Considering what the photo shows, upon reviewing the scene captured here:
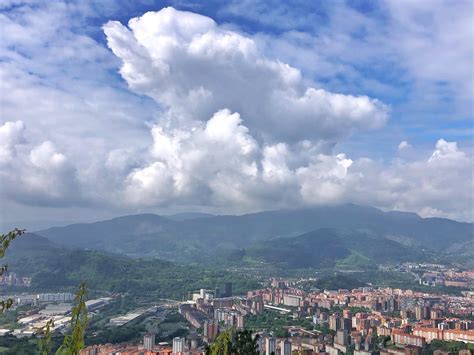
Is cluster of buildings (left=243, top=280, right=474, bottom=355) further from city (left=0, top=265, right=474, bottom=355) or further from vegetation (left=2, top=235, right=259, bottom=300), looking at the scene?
vegetation (left=2, top=235, right=259, bottom=300)

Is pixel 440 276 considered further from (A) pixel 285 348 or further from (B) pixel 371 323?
(A) pixel 285 348

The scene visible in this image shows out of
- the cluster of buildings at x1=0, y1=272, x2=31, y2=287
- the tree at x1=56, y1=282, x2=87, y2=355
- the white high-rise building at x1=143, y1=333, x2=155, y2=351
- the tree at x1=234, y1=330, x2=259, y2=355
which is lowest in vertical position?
the white high-rise building at x1=143, y1=333, x2=155, y2=351

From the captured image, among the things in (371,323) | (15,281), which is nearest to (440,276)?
(371,323)

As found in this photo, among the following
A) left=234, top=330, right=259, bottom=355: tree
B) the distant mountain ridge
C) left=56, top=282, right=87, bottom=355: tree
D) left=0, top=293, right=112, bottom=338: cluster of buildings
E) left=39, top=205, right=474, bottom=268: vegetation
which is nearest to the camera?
left=56, top=282, right=87, bottom=355: tree

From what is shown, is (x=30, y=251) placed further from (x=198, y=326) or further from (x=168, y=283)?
(x=198, y=326)

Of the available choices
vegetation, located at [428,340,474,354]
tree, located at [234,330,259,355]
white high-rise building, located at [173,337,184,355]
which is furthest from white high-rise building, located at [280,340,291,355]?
tree, located at [234,330,259,355]

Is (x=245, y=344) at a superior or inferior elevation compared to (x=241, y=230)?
inferior

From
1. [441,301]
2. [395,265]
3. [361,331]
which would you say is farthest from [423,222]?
[361,331]

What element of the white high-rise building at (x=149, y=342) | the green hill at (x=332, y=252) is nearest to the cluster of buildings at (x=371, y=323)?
the white high-rise building at (x=149, y=342)
